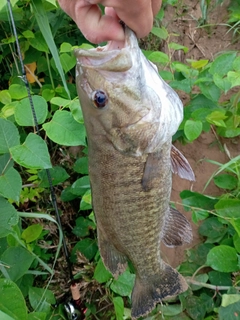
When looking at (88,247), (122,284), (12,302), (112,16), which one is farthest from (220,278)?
(112,16)

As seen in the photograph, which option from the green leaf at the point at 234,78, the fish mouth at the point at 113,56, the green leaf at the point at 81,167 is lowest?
the green leaf at the point at 81,167

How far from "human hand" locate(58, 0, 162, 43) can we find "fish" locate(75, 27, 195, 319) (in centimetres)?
4

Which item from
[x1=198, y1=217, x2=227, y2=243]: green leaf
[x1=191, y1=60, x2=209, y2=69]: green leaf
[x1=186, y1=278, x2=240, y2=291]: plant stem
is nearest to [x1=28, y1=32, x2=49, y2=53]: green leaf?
[x1=191, y1=60, x2=209, y2=69]: green leaf

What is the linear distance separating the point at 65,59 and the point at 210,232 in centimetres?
134

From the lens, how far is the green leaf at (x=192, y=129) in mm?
2170

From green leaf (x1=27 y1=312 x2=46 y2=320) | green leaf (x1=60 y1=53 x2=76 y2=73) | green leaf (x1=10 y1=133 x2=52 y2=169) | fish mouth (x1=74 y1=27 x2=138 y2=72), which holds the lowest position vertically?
green leaf (x1=27 y1=312 x2=46 y2=320)

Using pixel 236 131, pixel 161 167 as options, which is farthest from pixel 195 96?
pixel 161 167

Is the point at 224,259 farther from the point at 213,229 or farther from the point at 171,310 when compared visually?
the point at 171,310

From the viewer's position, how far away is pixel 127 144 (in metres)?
1.44

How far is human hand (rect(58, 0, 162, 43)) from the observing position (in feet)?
3.72

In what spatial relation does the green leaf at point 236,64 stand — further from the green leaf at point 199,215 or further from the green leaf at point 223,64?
the green leaf at point 199,215

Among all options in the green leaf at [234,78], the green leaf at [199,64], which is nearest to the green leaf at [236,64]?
the green leaf at [234,78]

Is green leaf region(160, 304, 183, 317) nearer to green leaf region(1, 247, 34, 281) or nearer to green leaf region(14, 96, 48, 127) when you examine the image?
green leaf region(1, 247, 34, 281)

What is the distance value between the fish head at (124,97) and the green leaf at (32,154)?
0.30 meters
